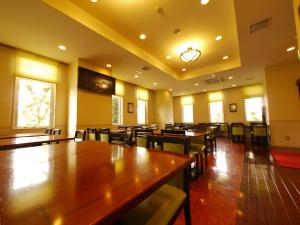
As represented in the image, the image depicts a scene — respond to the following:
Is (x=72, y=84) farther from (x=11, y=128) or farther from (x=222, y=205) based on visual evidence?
(x=222, y=205)

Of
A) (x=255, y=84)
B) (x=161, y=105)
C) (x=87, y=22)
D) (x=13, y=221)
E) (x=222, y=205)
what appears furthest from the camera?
(x=161, y=105)

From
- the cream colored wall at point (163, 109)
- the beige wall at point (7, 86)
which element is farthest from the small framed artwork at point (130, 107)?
the beige wall at point (7, 86)

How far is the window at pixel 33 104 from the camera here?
3902 millimetres

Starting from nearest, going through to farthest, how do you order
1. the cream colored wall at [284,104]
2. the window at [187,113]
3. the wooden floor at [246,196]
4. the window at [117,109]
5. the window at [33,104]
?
the wooden floor at [246,196] < the window at [33,104] < the cream colored wall at [284,104] < the window at [117,109] < the window at [187,113]

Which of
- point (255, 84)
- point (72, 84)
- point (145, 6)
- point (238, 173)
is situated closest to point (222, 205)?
point (238, 173)

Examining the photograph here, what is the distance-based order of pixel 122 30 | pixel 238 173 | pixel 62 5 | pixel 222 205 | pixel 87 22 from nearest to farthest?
pixel 222 205 → pixel 62 5 → pixel 238 173 → pixel 87 22 → pixel 122 30

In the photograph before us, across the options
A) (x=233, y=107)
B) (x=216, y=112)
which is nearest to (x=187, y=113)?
(x=216, y=112)

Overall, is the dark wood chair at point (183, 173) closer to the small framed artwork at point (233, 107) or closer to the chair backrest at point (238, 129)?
the chair backrest at point (238, 129)

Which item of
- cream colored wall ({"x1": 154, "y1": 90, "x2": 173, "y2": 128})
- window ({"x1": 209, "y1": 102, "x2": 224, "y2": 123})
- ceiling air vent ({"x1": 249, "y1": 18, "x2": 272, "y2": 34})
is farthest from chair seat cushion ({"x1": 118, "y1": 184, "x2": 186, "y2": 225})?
window ({"x1": 209, "y1": 102, "x2": 224, "y2": 123})

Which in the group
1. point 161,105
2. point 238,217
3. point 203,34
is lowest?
point 238,217

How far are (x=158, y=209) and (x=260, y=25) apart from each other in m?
4.05

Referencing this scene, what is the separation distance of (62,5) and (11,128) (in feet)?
10.9

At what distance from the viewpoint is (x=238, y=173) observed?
9.26 ft

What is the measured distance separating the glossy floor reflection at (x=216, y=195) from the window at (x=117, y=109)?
4.59m
